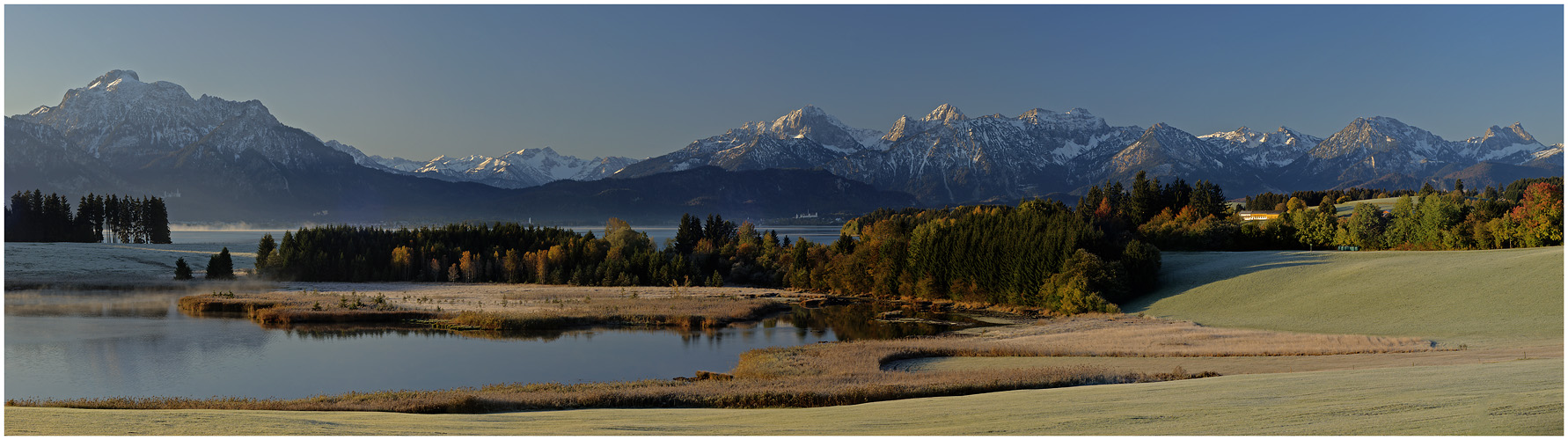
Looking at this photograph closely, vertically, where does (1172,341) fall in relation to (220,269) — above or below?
below

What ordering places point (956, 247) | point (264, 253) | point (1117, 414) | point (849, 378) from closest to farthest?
1. point (1117, 414)
2. point (849, 378)
3. point (956, 247)
4. point (264, 253)

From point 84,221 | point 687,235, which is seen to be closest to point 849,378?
point 687,235

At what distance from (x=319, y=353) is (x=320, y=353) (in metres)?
0.10

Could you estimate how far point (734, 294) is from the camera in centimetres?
8856

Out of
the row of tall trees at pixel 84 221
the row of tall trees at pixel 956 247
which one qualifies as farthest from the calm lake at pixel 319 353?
the row of tall trees at pixel 84 221

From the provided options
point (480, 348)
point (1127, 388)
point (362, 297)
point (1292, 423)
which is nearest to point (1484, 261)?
point (1127, 388)

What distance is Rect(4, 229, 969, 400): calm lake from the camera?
37.6 metres

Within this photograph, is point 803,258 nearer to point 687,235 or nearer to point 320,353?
point 687,235

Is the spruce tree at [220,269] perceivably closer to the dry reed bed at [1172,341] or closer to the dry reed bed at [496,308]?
the dry reed bed at [496,308]

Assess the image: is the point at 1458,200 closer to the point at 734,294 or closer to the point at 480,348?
the point at 734,294

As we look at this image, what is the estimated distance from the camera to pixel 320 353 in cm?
4862

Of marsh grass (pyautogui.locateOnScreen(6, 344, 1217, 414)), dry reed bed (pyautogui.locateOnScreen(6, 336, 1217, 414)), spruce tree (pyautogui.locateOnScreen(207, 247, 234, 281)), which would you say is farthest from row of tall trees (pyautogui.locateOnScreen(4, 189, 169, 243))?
dry reed bed (pyautogui.locateOnScreen(6, 336, 1217, 414))

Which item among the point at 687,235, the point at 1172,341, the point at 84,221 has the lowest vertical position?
the point at 1172,341

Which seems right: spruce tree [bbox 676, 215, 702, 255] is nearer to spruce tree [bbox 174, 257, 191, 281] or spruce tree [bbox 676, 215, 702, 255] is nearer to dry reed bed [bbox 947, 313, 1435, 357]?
spruce tree [bbox 174, 257, 191, 281]
